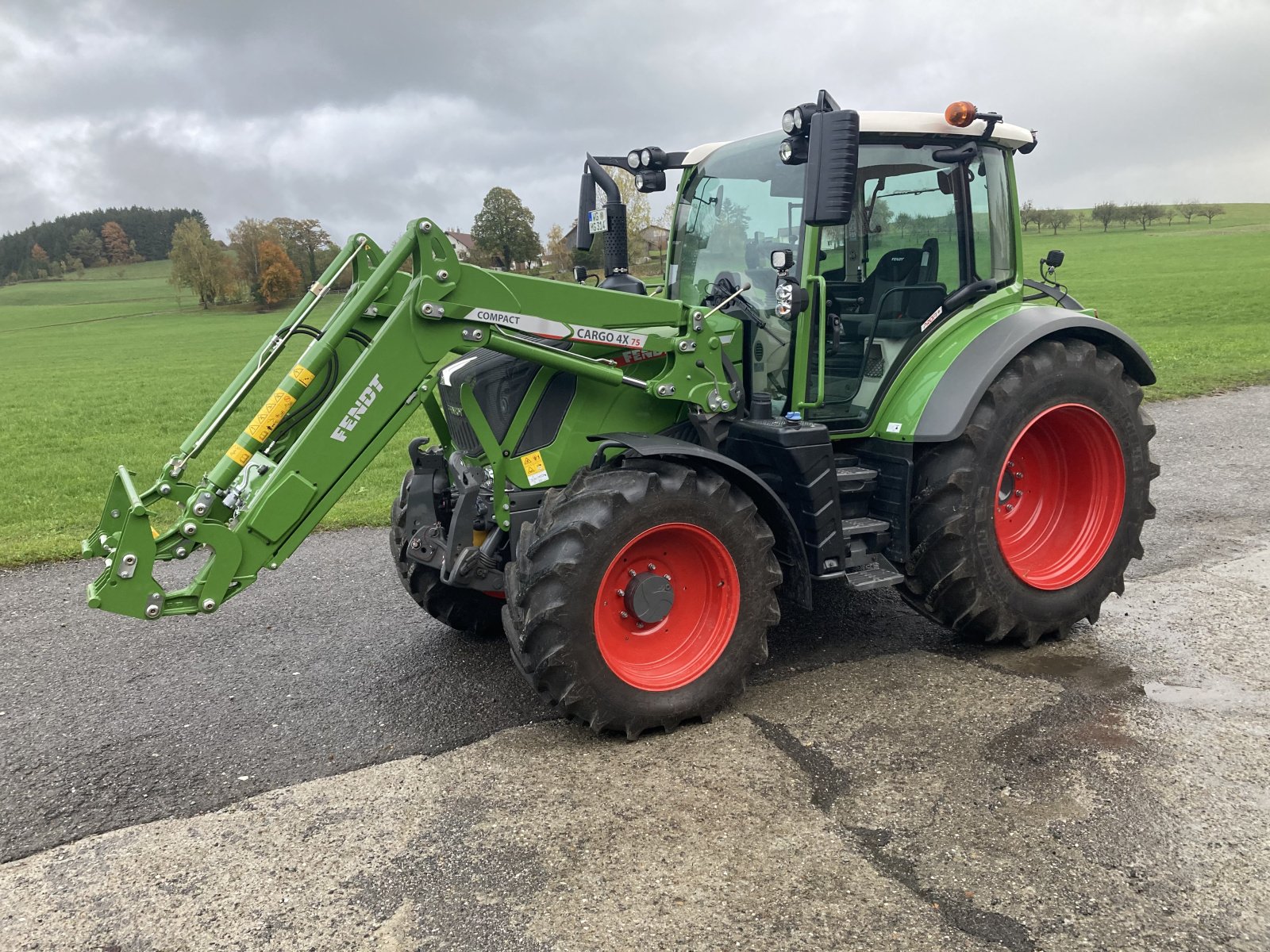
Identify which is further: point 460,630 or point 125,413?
point 125,413

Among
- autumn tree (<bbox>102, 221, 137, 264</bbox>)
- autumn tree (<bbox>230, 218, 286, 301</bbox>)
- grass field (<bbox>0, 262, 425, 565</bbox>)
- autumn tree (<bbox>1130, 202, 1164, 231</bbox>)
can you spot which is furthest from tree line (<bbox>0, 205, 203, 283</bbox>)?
autumn tree (<bbox>1130, 202, 1164, 231</bbox>)

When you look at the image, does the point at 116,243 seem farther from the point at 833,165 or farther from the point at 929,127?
the point at 833,165

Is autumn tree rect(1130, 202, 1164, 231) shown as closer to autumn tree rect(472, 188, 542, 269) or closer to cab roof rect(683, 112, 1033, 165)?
autumn tree rect(472, 188, 542, 269)

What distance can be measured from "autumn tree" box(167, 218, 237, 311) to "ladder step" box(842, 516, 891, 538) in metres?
74.4

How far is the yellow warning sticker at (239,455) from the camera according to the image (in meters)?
3.80

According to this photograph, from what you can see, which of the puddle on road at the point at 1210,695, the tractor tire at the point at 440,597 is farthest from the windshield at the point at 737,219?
the puddle on road at the point at 1210,695

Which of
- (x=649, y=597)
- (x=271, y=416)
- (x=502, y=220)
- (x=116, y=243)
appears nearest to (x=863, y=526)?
(x=649, y=597)

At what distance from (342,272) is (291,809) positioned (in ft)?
7.69

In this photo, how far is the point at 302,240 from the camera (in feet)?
243

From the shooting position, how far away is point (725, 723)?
4.09 metres

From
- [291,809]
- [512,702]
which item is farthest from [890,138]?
[291,809]

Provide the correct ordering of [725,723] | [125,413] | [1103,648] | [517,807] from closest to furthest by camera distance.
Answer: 1. [517,807]
2. [725,723]
3. [1103,648]
4. [125,413]

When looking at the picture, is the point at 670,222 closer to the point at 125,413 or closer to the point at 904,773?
the point at 904,773

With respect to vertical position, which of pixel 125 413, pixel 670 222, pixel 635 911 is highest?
pixel 670 222
